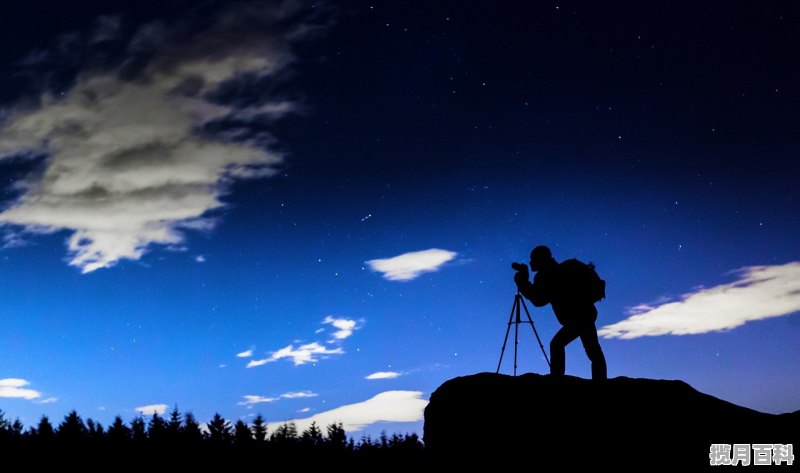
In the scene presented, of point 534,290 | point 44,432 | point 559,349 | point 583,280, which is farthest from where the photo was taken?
point 534,290

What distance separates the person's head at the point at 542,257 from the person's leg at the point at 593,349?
125 centimetres

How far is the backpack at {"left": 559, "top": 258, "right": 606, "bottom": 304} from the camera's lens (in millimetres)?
11281

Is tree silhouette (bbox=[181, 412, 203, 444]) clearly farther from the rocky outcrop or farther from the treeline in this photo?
the rocky outcrop

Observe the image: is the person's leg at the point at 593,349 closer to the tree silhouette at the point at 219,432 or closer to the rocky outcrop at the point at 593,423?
the rocky outcrop at the point at 593,423

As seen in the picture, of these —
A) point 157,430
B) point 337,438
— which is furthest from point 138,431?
point 337,438

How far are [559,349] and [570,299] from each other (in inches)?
36.9

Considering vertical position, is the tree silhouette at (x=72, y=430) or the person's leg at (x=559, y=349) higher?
the person's leg at (x=559, y=349)

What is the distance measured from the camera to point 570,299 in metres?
11.3

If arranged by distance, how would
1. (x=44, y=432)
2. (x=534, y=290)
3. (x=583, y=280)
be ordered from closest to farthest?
(x=44, y=432) < (x=583, y=280) < (x=534, y=290)

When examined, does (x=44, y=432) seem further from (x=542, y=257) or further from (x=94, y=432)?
(x=542, y=257)

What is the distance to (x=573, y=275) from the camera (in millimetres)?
11328

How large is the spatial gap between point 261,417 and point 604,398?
5.51m

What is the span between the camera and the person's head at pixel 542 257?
1157 centimetres

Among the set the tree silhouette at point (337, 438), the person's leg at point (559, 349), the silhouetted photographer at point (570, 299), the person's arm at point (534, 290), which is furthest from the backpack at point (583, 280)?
the tree silhouette at point (337, 438)
